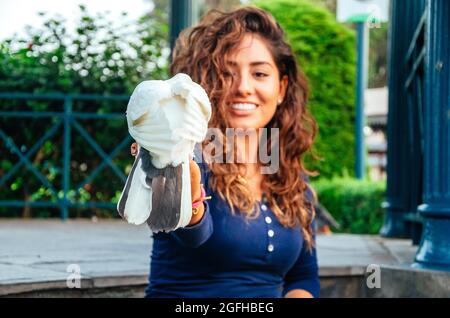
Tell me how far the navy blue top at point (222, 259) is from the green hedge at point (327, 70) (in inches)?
326

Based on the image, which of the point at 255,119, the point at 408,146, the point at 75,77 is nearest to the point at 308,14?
the point at 75,77

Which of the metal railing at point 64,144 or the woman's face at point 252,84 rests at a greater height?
the woman's face at point 252,84

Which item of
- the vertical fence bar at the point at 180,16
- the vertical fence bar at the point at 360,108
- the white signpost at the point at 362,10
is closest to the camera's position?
the vertical fence bar at the point at 180,16

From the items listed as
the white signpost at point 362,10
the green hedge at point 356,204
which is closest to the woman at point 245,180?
the green hedge at point 356,204

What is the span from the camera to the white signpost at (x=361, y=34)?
10211mm

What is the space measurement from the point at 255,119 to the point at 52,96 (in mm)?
5075

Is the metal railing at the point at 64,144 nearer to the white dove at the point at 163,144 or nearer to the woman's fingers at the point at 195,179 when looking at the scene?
the woman's fingers at the point at 195,179

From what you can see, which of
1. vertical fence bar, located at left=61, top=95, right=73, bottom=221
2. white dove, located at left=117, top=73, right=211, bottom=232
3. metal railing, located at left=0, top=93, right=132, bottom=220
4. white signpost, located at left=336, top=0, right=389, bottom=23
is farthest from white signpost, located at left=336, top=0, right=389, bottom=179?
white dove, located at left=117, top=73, right=211, bottom=232

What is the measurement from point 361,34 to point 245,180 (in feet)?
27.1

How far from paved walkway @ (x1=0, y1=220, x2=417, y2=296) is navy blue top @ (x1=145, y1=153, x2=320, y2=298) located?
0.64 m

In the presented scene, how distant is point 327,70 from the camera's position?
11438 millimetres

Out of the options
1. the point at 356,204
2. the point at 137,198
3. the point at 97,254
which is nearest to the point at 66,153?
the point at 356,204

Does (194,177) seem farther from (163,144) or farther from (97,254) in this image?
Result: (97,254)

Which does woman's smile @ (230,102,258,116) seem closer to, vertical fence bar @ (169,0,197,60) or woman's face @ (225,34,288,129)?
woman's face @ (225,34,288,129)
